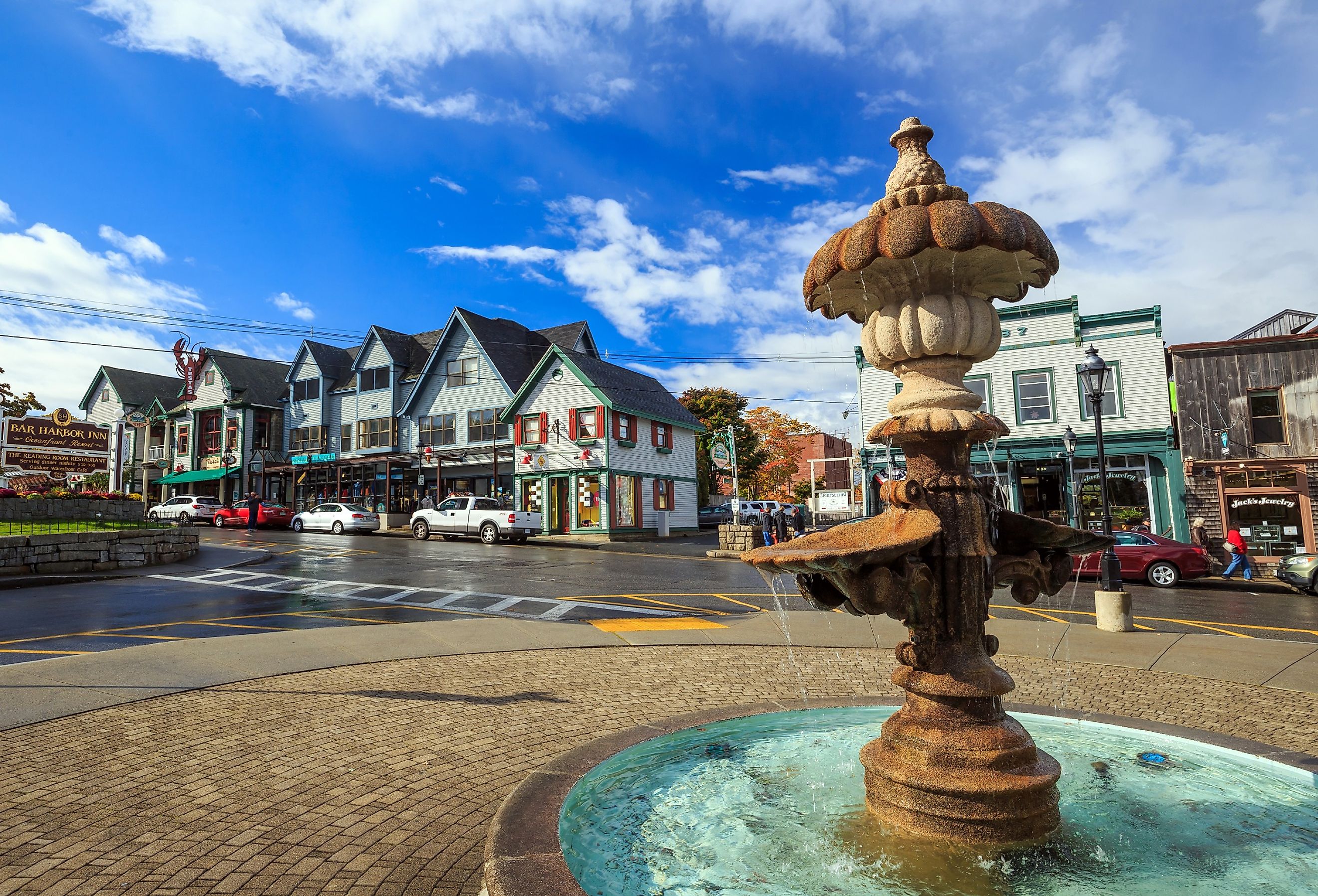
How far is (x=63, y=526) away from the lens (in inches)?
766

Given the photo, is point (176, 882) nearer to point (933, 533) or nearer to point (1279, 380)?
point (933, 533)

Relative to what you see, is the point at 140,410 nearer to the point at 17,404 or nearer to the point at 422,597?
the point at 17,404

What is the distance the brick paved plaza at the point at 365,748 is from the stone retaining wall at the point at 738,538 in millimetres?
16285

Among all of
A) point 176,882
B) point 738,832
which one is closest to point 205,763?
point 176,882

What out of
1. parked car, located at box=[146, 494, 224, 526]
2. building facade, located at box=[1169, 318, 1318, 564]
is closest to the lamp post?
building facade, located at box=[1169, 318, 1318, 564]

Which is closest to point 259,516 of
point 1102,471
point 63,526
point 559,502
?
point 559,502

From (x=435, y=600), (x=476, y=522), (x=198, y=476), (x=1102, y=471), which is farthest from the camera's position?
(x=198, y=476)

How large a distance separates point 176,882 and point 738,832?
260 centimetres

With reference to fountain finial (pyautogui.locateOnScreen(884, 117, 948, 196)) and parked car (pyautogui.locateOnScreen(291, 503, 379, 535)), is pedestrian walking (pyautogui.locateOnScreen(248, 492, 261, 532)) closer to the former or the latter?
parked car (pyautogui.locateOnScreen(291, 503, 379, 535))

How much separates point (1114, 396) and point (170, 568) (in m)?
29.2

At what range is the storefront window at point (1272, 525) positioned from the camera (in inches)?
842

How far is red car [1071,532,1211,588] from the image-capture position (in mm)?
17203

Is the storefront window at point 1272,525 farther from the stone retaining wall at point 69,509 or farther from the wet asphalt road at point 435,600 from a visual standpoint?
the stone retaining wall at point 69,509

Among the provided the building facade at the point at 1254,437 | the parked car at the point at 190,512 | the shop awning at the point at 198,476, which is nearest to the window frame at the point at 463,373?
the parked car at the point at 190,512
